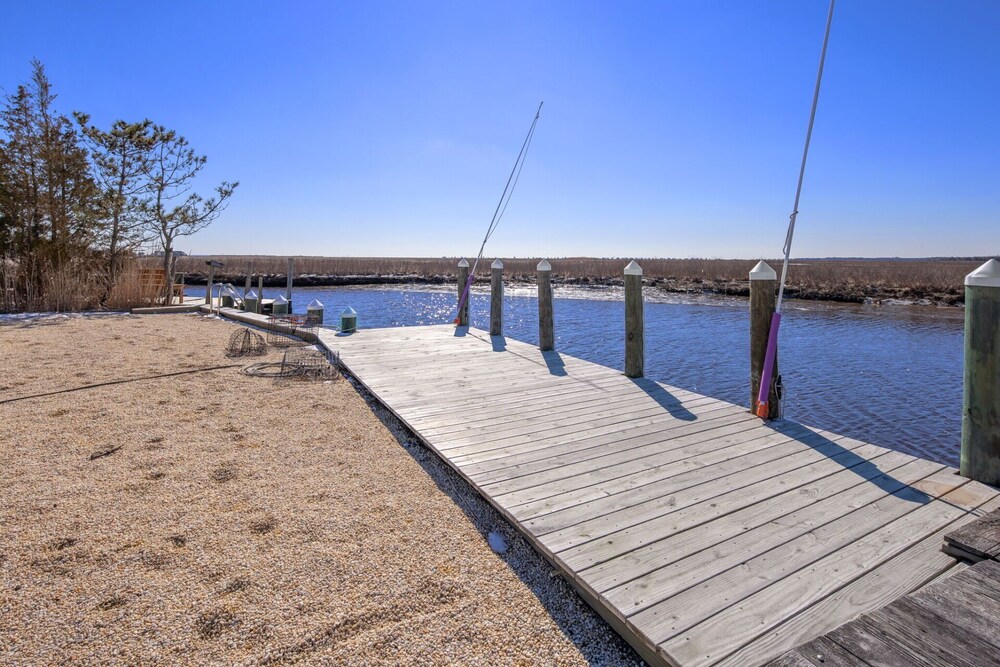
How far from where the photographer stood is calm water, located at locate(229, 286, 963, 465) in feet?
20.2

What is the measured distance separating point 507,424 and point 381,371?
230 cm

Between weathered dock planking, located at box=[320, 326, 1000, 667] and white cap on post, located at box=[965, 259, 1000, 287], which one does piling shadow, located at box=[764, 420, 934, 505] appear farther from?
white cap on post, located at box=[965, 259, 1000, 287]

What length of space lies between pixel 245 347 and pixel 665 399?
5759mm

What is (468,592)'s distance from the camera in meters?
2.09

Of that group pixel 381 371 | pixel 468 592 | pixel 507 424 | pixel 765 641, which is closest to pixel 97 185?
pixel 381 371

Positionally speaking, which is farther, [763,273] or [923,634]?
[763,273]

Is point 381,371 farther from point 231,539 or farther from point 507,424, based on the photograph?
point 231,539

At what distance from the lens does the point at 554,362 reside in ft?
19.6

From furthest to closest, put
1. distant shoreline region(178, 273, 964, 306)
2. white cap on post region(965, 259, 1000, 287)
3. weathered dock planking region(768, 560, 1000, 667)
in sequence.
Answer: distant shoreline region(178, 273, 964, 306) < white cap on post region(965, 259, 1000, 287) < weathered dock planking region(768, 560, 1000, 667)

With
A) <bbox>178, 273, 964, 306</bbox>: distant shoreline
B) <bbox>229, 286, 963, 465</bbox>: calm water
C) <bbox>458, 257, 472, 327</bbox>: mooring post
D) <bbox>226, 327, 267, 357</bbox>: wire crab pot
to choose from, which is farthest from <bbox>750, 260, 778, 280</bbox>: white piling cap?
<bbox>178, 273, 964, 306</bbox>: distant shoreline

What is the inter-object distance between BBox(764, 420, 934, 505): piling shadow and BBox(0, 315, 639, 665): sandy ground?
1.79 meters

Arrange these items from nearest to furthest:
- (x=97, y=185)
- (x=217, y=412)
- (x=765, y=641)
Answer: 1. (x=765, y=641)
2. (x=217, y=412)
3. (x=97, y=185)

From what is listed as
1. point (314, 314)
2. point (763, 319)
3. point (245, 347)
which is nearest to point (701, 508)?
point (763, 319)

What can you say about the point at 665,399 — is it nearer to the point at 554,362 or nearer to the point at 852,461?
the point at 852,461
